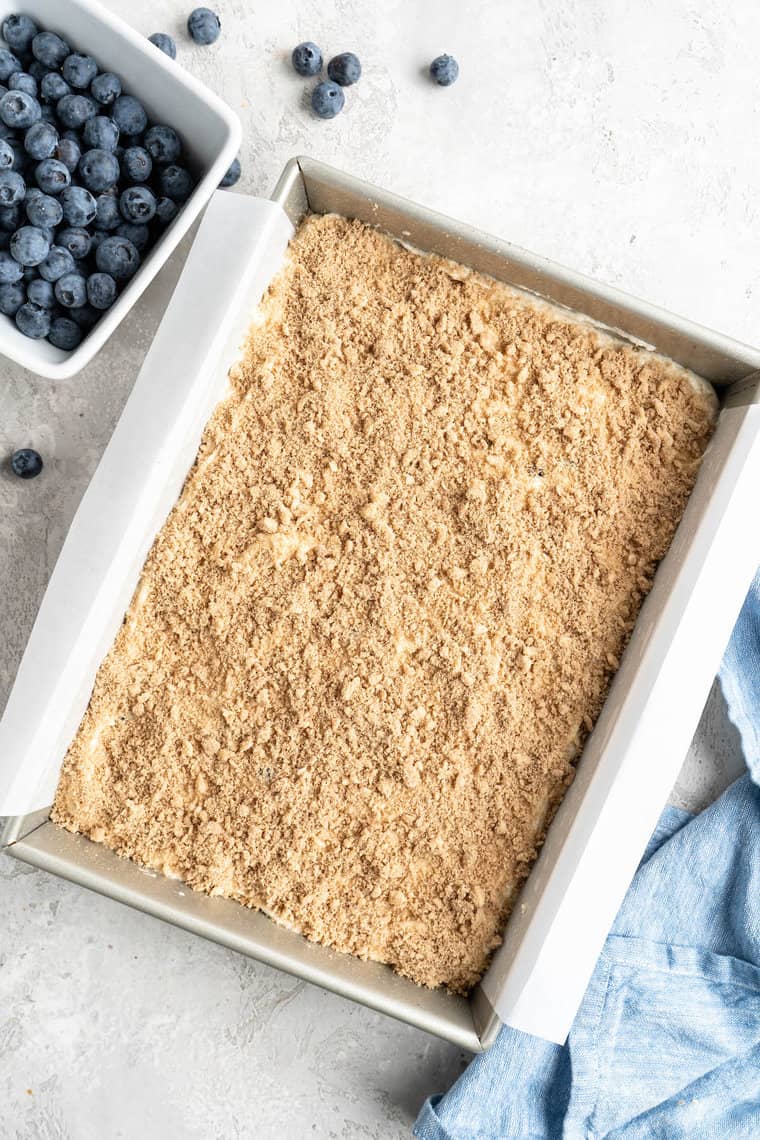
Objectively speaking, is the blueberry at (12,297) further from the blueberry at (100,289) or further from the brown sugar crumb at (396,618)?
the brown sugar crumb at (396,618)

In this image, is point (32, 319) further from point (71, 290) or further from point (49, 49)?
point (49, 49)

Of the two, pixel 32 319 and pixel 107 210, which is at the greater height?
pixel 107 210

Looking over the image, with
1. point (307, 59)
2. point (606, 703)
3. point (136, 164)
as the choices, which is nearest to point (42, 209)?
point (136, 164)

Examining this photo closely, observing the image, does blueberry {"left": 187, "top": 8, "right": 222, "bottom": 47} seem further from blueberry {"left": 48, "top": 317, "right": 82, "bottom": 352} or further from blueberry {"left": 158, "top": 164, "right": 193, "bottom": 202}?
blueberry {"left": 48, "top": 317, "right": 82, "bottom": 352}

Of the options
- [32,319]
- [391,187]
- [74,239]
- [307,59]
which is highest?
[307,59]

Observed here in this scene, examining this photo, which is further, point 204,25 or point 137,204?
point 204,25

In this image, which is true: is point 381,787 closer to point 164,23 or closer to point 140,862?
point 140,862
